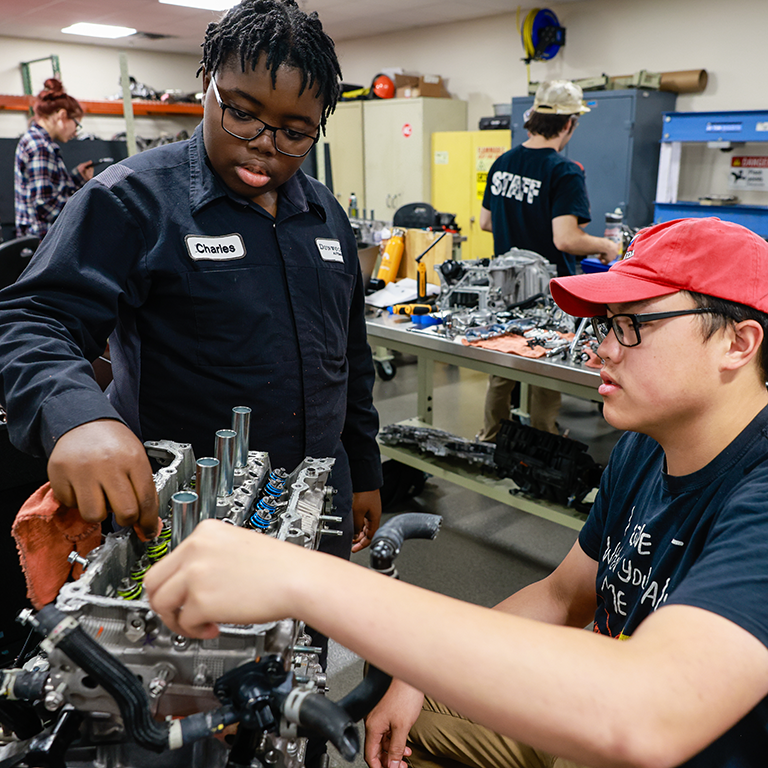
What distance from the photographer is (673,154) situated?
5785 millimetres

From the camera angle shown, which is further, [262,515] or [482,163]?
[482,163]

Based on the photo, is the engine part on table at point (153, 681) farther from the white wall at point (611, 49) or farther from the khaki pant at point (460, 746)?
the white wall at point (611, 49)

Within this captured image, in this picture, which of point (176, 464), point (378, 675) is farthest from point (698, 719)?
point (176, 464)

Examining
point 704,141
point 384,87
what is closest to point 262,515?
point 704,141

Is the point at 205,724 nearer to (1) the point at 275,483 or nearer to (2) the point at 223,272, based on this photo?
(1) the point at 275,483

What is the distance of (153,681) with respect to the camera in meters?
0.77

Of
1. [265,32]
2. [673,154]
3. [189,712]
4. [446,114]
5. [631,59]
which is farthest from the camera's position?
[446,114]

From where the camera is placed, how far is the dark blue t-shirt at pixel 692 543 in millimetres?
751

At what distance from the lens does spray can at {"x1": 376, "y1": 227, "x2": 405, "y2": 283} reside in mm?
4250

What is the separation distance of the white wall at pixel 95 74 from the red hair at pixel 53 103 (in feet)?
13.2

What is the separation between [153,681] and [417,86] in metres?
8.08

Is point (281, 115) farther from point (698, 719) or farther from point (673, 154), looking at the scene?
point (673, 154)

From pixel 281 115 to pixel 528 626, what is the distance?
994mm

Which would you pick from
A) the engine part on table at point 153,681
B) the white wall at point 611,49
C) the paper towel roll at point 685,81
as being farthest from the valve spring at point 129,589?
the white wall at point 611,49
